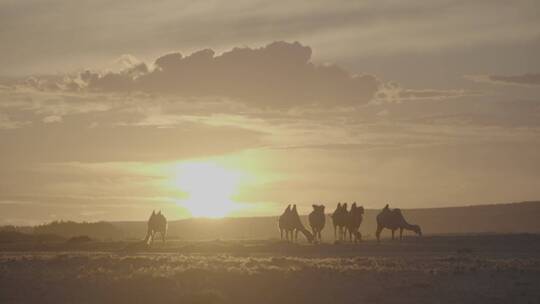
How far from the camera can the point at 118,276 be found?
4344cm

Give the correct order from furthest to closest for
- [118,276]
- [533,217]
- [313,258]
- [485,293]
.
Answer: [533,217]
[313,258]
[118,276]
[485,293]

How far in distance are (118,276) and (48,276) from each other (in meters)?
3.41

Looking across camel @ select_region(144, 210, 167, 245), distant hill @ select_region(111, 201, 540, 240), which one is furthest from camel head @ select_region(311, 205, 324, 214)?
distant hill @ select_region(111, 201, 540, 240)

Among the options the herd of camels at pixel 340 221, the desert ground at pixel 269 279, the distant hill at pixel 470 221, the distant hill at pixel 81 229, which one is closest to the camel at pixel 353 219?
the herd of camels at pixel 340 221

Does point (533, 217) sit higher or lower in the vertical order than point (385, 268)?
higher

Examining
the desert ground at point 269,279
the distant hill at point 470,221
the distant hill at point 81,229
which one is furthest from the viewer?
the distant hill at point 470,221

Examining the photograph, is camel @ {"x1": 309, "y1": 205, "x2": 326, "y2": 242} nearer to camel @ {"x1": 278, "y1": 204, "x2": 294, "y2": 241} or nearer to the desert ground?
camel @ {"x1": 278, "y1": 204, "x2": 294, "y2": 241}

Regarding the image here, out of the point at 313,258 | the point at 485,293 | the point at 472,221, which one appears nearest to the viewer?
the point at 485,293

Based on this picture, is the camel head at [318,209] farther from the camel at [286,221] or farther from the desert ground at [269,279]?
the desert ground at [269,279]

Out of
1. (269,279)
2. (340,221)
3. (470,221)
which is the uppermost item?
(470,221)

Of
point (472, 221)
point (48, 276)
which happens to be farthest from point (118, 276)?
point (472, 221)

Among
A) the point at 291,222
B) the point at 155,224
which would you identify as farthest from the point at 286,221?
the point at 155,224

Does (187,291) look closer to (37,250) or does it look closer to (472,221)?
(37,250)

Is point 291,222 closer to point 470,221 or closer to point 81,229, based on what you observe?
point 81,229
